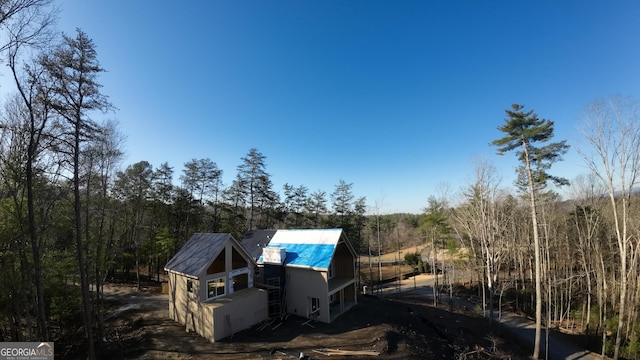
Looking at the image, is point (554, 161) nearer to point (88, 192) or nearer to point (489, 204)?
point (489, 204)

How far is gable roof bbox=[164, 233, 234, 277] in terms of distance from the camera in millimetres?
14241

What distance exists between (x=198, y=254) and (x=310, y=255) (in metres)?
6.76

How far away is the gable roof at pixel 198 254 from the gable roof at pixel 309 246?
4128 mm

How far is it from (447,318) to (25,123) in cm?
2652

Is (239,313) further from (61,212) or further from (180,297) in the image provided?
(61,212)

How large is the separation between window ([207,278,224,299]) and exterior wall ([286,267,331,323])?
14.0 feet

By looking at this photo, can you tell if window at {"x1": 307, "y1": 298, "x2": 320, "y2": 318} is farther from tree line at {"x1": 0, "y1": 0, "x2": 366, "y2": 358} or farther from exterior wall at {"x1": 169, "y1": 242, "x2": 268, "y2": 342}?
tree line at {"x1": 0, "y1": 0, "x2": 366, "y2": 358}

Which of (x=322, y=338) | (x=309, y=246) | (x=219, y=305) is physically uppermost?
(x=309, y=246)

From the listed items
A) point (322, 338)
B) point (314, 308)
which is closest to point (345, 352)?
point (322, 338)

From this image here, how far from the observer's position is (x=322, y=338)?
13070 millimetres

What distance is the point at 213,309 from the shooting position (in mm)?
12781

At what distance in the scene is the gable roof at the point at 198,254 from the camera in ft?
46.7

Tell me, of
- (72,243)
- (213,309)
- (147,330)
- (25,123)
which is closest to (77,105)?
(25,123)

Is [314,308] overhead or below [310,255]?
below
